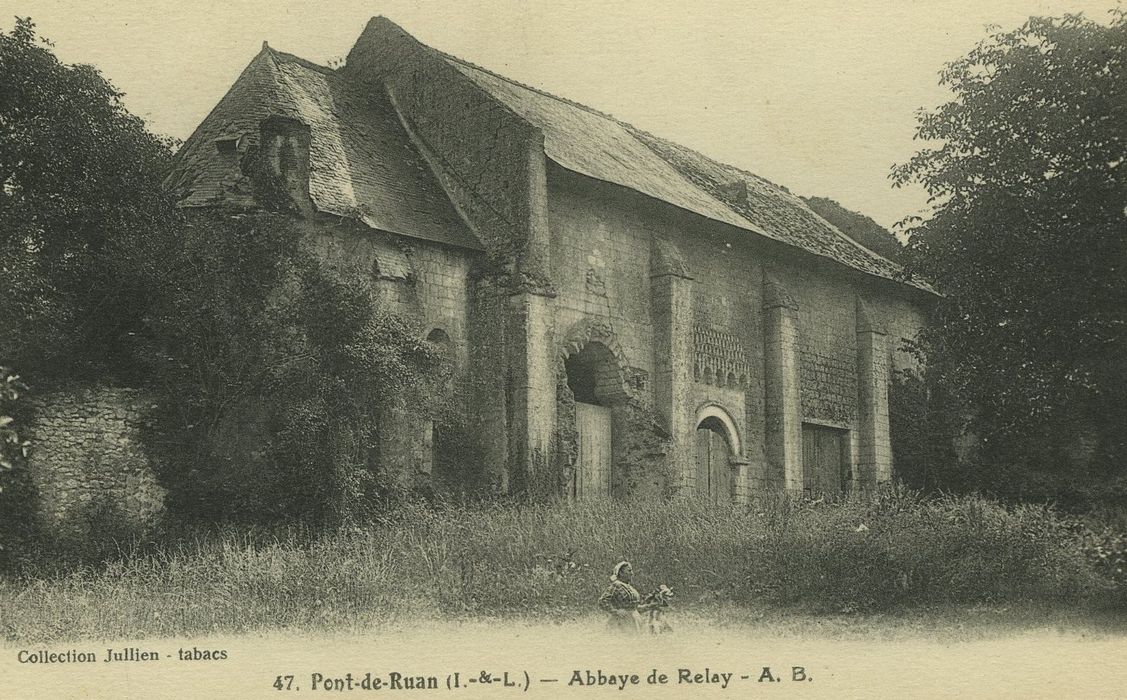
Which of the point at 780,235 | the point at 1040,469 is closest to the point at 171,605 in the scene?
the point at 780,235

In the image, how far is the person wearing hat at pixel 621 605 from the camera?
10.4m

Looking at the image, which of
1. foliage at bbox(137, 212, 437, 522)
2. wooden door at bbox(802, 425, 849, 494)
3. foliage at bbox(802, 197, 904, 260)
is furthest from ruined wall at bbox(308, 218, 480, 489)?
foliage at bbox(802, 197, 904, 260)

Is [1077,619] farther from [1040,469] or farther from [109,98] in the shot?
[109,98]

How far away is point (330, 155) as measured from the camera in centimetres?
1833

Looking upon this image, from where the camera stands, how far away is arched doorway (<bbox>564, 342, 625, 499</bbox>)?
1948 cm

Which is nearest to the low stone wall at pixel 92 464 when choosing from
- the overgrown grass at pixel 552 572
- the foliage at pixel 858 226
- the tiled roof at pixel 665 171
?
the overgrown grass at pixel 552 572

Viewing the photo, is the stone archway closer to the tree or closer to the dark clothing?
the tree

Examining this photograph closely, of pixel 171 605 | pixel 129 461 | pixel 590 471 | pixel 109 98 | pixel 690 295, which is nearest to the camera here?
pixel 171 605

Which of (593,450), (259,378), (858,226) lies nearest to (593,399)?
(593,450)

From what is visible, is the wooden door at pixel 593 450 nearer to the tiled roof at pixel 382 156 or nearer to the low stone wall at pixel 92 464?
the tiled roof at pixel 382 156

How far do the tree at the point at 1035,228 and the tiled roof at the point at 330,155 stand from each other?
8.21 m

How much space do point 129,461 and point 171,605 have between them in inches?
161

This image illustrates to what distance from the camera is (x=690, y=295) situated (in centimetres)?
2114

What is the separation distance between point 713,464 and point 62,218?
44.2 feet
